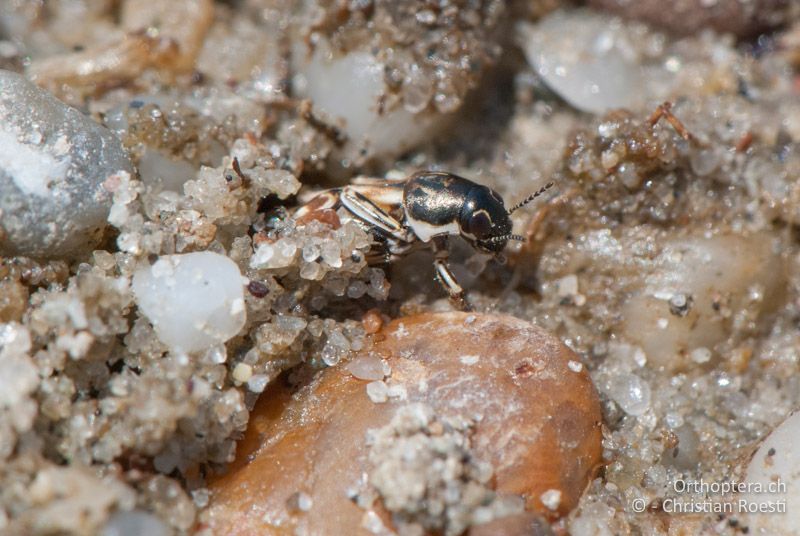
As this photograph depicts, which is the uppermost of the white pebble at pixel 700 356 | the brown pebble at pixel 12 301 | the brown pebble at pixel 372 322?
the brown pebble at pixel 12 301

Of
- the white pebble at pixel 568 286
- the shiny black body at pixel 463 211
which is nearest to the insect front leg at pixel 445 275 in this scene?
the shiny black body at pixel 463 211

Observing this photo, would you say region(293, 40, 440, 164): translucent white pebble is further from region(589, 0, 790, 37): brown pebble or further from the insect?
region(589, 0, 790, 37): brown pebble

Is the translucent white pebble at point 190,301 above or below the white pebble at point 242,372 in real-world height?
above

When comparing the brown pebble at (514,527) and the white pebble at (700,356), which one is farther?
the white pebble at (700,356)

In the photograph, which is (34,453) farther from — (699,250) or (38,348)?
(699,250)

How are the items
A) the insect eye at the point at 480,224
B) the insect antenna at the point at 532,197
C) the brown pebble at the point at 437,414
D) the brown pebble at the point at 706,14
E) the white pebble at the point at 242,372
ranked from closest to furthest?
the brown pebble at the point at 437,414
the white pebble at the point at 242,372
the insect eye at the point at 480,224
the insect antenna at the point at 532,197
the brown pebble at the point at 706,14

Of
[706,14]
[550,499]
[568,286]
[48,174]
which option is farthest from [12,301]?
[706,14]

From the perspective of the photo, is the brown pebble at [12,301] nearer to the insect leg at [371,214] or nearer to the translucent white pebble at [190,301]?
the translucent white pebble at [190,301]

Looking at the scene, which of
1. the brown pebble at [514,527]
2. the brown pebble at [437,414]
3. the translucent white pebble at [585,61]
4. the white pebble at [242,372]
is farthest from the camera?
the translucent white pebble at [585,61]
